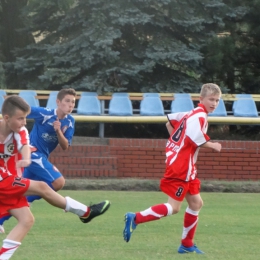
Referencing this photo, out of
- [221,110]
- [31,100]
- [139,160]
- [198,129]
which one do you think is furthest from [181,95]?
[198,129]

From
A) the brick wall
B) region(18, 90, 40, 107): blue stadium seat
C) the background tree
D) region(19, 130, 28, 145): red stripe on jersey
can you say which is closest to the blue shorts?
region(19, 130, 28, 145): red stripe on jersey

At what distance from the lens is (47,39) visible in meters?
19.8

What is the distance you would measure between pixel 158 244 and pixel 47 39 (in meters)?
13.3

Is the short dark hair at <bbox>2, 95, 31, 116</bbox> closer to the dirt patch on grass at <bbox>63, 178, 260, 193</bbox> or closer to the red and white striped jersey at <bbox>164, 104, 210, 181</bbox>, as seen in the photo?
the red and white striped jersey at <bbox>164, 104, 210, 181</bbox>

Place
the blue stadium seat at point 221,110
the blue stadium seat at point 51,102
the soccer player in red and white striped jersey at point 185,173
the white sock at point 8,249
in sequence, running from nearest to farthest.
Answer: the white sock at point 8,249 < the soccer player in red and white striped jersey at point 185,173 < the blue stadium seat at point 51,102 < the blue stadium seat at point 221,110

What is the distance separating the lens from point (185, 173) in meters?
6.84

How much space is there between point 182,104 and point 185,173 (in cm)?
1088

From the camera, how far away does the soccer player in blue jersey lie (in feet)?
27.7

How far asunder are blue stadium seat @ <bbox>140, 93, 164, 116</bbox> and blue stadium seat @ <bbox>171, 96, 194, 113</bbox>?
33 cm

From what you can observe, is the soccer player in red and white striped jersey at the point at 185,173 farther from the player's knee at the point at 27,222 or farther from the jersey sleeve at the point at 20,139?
the jersey sleeve at the point at 20,139

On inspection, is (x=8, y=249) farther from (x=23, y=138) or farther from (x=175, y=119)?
(x=175, y=119)

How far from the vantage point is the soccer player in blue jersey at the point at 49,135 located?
27.7ft

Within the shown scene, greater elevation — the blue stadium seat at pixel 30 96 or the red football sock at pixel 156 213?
the red football sock at pixel 156 213

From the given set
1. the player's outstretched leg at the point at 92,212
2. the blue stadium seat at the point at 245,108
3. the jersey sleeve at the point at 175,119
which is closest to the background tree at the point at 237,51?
the blue stadium seat at the point at 245,108
